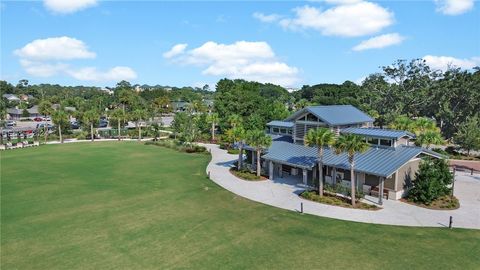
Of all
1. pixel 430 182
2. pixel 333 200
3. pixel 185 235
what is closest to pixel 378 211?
pixel 333 200

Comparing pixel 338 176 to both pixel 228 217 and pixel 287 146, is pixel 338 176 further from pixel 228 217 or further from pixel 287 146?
pixel 228 217

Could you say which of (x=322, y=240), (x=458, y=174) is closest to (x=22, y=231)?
(x=322, y=240)

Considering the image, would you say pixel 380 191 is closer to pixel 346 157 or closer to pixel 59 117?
pixel 346 157

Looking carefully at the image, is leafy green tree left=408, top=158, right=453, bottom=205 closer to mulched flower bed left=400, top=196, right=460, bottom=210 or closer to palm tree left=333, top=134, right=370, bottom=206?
mulched flower bed left=400, top=196, right=460, bottom=210

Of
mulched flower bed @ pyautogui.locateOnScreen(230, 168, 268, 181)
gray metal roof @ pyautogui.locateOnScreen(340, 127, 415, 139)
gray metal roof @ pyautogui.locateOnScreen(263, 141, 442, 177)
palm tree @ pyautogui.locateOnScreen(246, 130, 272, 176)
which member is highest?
gray metal roof @ pyautogui.locateOnScreen(340, 127, 415, 139)

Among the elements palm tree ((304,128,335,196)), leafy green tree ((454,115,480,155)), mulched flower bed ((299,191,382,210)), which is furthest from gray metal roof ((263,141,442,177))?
leafy green tree ((454,115,480,155))

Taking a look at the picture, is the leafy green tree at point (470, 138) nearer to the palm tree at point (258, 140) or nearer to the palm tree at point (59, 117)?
the palm tree at point (258, 140)

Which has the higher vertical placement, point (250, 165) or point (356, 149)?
point (356, 149)
